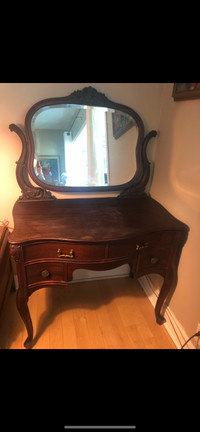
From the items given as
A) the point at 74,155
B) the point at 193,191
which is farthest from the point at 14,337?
the point at 193,191

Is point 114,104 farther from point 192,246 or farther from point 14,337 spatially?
point 14,337

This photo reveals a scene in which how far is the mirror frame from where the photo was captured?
1.16m

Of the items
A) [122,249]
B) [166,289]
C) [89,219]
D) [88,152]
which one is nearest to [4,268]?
[89,219]

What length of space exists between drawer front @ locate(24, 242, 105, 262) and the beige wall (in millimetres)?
534

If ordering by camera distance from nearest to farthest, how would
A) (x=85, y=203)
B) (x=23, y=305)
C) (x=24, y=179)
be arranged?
(x=23, y=305)
(x=24, y=179)
(x=85, y=203)

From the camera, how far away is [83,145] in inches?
50.1

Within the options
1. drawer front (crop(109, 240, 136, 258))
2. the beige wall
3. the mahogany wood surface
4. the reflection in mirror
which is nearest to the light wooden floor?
the mahogany wood surface

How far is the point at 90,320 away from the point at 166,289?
0.62 metres

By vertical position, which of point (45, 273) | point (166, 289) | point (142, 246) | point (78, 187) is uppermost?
point (78, 187)

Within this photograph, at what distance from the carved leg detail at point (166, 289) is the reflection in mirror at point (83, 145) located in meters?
0.70

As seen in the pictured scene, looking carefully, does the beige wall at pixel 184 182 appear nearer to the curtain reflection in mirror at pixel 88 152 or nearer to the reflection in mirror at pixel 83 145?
the reflection in mirror at pixel 83 145

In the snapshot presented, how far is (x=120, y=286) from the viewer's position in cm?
179

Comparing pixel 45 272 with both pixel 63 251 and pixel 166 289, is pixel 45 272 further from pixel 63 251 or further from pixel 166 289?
pixel 166 289

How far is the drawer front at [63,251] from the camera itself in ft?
3.18
